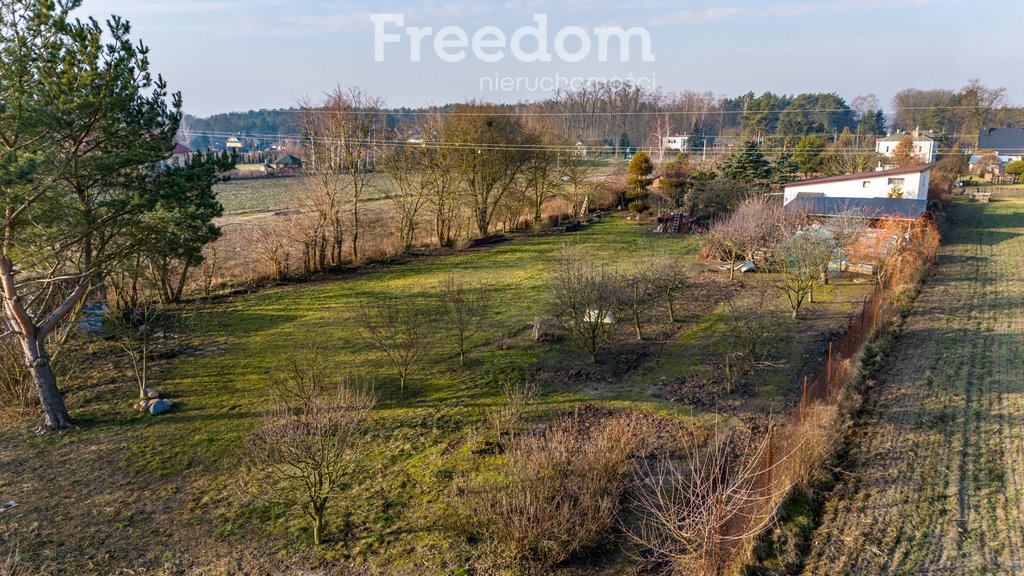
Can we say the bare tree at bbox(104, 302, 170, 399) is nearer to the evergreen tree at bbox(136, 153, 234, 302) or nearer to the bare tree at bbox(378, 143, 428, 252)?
the evergreen tree at bbox(136, 153, 234, 302)

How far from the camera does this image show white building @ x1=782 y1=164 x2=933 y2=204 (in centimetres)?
2820

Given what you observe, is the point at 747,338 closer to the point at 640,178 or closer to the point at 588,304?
the point at 588,304

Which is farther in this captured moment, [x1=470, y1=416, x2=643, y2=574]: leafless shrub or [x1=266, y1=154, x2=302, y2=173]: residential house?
A: [x1=266, y1=154, x2=302, y2=173]: residential house

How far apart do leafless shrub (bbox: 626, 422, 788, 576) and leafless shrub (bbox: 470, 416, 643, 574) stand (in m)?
0.47

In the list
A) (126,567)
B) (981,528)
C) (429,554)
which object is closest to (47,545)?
(126,567)

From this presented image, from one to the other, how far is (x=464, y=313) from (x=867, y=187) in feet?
81.7

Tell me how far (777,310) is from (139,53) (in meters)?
15.2

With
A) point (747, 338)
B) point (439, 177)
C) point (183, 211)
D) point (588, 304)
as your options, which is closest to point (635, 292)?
point (588, 304)

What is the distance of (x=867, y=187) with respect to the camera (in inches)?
1145

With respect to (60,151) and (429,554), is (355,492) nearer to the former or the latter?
(429,554)


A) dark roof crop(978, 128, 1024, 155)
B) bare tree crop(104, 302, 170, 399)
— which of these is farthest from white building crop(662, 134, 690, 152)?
bare tree crop(104, 302, 170, 399)

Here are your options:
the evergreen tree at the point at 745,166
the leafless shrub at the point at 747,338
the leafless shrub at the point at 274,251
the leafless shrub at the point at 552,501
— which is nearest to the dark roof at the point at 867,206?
the evergreen tree at the point at 745,166

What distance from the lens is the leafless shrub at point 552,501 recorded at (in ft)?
20.0

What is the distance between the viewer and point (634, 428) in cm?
889
